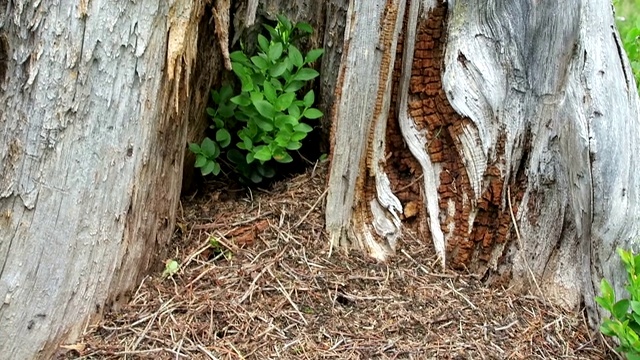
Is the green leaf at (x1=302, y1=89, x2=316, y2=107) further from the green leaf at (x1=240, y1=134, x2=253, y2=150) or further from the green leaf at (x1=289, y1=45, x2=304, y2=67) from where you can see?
the green leaf at (x1=240, y1=134, x2=253, y2=150)

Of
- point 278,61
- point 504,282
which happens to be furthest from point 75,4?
point 504,282

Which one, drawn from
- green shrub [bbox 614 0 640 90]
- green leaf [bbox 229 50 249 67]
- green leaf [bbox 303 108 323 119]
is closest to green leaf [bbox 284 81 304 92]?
green leaf [bbox 303 108 323 119]

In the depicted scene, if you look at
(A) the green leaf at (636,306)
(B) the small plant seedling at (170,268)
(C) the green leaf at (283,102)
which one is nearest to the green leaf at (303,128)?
(C) the green leaf at (283,102)

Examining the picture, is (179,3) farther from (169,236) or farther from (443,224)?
(443,224)

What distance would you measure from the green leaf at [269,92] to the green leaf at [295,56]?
16 cm

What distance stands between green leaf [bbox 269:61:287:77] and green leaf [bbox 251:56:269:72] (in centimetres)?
3

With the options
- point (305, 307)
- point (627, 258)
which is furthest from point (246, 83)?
point (627, 258)

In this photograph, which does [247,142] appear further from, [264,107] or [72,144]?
[72,144]

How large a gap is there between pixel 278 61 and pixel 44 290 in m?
1.41

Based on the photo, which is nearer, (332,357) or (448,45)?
(332,357)

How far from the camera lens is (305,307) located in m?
2.95

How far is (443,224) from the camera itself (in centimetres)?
323

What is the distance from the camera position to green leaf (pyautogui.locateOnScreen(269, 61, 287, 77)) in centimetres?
330

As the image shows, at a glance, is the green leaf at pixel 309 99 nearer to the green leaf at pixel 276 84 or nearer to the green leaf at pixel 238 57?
the green leaf at pixel 276 84
